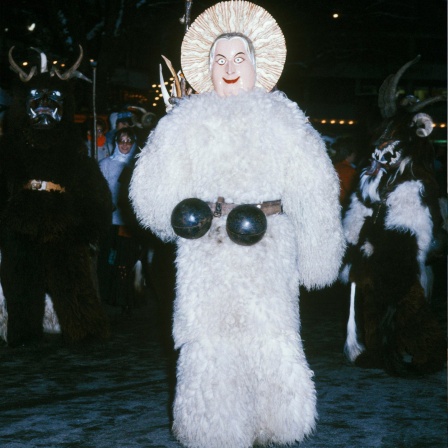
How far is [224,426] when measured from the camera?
408 cm

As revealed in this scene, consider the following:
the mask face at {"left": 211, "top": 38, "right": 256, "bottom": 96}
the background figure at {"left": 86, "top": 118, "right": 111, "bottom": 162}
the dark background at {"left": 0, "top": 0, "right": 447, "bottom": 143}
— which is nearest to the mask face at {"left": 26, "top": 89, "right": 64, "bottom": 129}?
the dark background at {"left": 0, "top": 0, "right": 447, "bottom": 143}

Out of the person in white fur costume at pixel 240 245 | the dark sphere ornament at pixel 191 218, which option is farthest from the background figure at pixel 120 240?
the dark sphere ornament at pixel 191 218

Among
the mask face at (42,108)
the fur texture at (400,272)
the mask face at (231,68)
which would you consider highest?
the mask face at (42,108)

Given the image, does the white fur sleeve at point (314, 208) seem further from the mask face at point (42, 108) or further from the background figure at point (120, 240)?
the background figure at point (120, 240)

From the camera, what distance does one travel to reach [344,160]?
10.4 metres

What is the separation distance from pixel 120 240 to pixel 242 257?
5.23 m

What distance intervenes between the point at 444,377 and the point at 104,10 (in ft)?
49.8

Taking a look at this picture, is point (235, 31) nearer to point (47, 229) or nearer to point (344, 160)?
point (47, 229)

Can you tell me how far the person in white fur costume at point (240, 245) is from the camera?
418 cm

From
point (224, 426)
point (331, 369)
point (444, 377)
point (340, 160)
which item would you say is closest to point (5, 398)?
point (224, 426)

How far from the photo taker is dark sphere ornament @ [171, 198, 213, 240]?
4176 millimetres

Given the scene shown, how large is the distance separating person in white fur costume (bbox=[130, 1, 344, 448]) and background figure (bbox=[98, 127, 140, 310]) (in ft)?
15.6

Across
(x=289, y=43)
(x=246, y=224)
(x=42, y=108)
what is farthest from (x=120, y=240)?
(x=289, y=43)

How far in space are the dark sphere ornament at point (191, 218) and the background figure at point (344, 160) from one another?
5.98 m
